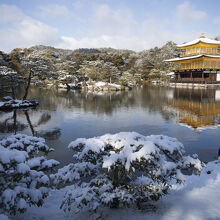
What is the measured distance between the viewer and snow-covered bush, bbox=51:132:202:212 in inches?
130

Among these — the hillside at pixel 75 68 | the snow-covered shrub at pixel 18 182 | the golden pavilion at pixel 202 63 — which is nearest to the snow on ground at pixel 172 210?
the snow-covered shrub at pixel 18 182

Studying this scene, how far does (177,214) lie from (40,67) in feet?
57.0

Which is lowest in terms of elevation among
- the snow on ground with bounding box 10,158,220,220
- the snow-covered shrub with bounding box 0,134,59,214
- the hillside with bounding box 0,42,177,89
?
the snow on ground with bounding box 10,158,220,220

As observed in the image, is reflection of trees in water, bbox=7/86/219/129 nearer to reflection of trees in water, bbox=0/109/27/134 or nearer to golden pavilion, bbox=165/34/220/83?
reflection of trees in water, bbox=0/109/27/134

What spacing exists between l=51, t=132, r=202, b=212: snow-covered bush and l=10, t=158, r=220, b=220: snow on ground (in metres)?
0.23

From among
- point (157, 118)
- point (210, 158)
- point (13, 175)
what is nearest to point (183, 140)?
point (210, 158)

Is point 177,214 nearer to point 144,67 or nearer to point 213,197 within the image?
point 213,197

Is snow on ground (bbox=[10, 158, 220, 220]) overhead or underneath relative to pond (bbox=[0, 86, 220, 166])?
underneath

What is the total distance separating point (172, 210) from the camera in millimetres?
3771

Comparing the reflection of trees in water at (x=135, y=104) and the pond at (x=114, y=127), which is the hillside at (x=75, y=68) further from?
the pond at (x=114, y=127)

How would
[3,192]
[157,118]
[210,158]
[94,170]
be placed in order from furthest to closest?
[157,118], [210,158], [94,170], [3,192]

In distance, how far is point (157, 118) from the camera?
1370cm

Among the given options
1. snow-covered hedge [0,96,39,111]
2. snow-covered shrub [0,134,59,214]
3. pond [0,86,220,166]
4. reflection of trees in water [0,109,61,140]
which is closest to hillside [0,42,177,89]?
snow-covered hedge [0,96,39,111]

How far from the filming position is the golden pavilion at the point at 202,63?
37.7 m
